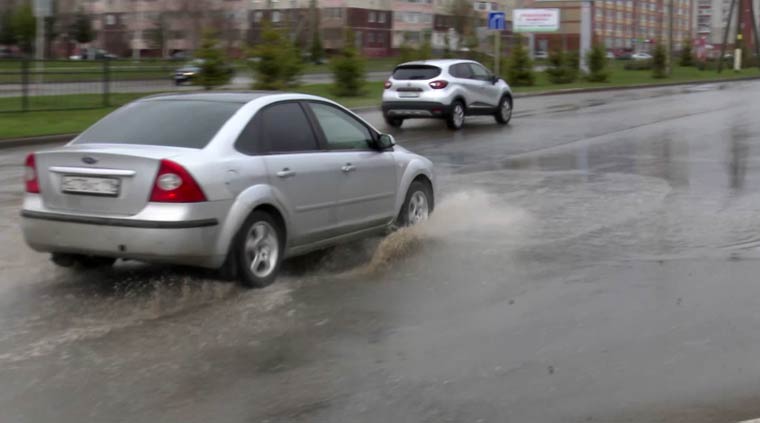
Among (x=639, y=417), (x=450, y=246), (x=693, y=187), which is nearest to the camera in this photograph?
(x=639, y=417)

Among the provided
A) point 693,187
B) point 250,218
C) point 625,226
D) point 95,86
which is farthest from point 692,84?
point 250,218

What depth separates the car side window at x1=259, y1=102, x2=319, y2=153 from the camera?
7762 mm

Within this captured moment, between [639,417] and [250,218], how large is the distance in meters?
3.43

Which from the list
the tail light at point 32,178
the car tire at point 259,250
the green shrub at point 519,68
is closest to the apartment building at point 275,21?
the green shrub at point 519,68

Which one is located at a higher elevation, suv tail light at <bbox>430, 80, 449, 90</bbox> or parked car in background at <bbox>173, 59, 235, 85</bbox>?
parked car in background at <bbox>173, 59, 235, 85</bbox>

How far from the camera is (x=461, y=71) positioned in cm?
2431

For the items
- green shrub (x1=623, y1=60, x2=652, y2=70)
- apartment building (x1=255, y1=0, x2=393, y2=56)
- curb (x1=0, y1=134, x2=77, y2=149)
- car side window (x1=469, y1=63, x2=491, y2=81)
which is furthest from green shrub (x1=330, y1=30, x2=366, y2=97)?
apartment building (x1=255, y1=0, x2=393, y2=56)

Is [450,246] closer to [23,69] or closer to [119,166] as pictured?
[119,166]

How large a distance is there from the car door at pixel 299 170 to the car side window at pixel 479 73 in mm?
16852

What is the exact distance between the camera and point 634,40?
482 ft

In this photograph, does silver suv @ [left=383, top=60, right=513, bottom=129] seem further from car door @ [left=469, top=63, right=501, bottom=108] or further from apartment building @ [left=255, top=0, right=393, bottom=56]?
apartment building @ [left=255, top=0, right=393, bottom=56]

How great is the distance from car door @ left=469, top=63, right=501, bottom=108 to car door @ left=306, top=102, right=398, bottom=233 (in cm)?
1569

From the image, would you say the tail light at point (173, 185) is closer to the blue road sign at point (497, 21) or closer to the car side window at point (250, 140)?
the car side window at point (250, 140)

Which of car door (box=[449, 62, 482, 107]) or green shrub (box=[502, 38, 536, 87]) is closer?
car door (box=[449, 62, 482, 107])
